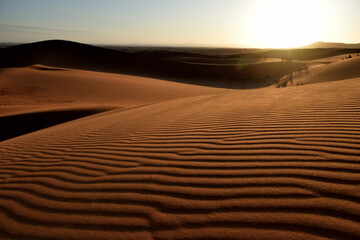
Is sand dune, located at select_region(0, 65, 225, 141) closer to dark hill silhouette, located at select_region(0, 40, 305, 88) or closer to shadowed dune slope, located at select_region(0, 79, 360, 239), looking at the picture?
shadowed dune slope, located at select_region(0, 79, 360, 239)

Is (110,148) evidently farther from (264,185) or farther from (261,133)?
(264,185)

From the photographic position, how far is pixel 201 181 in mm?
2248

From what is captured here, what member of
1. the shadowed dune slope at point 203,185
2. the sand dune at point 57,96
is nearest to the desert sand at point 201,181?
the shadowed dune slope at point 203,185

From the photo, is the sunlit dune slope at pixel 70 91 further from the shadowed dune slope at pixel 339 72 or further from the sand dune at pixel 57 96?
the shadowed dune slope at pixel 339 72

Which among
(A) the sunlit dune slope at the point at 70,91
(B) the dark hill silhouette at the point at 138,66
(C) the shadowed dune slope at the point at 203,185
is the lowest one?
(C) the shadowed dune slope at the point at 203,185

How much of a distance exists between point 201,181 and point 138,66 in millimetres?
31136

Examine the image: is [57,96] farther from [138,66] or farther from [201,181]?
[138,66]

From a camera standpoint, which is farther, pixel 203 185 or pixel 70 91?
pixel 70 91

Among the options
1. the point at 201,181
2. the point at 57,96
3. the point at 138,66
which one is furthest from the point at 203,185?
the point at 138,66

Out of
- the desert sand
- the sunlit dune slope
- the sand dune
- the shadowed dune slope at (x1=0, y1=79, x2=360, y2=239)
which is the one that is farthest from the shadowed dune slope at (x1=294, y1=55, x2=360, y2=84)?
the shadowed dune slope at (x1=0, y1=79, x2=360, y2=239)

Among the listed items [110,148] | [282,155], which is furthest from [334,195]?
[110,148]

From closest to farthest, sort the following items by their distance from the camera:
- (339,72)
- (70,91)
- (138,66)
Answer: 1. (339,72)
2. (70,91)
3. (138,66)

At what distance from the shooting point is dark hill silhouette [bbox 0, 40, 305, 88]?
28623 millimetres

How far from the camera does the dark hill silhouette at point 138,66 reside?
2862cm
